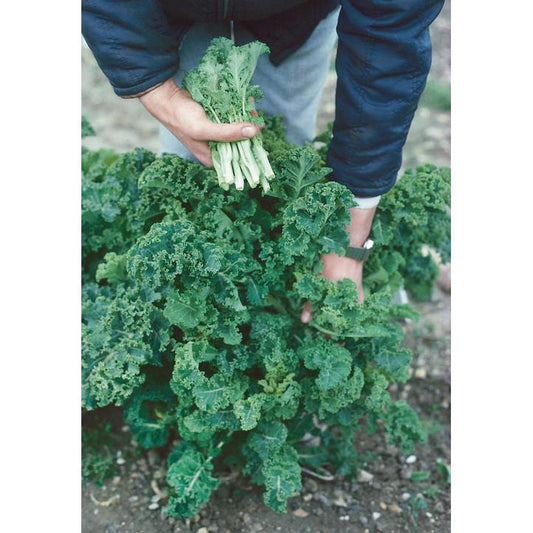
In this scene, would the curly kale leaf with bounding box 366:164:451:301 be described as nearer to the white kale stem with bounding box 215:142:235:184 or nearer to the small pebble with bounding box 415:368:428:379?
the small pebble with bounding box 415:368:428:379

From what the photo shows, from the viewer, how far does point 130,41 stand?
2377 mm

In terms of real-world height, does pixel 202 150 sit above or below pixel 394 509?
above

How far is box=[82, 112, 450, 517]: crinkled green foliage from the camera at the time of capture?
2.54 meters

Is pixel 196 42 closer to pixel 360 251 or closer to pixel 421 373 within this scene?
pixel 360 251

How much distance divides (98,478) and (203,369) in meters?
0.85

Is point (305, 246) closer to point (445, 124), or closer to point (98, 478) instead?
point (98, 478)

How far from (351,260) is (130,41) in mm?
1237

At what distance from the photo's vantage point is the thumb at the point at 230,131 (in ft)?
7.70

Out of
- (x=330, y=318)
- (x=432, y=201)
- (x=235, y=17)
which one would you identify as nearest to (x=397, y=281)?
(x=432, y=201)

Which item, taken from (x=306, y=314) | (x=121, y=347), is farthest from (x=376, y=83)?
(x=121, y=347)

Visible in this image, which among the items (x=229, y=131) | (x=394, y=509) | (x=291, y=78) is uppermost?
(x=291, y=78)

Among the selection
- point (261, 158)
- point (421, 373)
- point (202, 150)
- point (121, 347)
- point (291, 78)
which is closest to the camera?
point (261, 158)

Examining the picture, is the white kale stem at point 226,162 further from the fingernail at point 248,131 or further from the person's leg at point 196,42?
the person's leg at point 196,42

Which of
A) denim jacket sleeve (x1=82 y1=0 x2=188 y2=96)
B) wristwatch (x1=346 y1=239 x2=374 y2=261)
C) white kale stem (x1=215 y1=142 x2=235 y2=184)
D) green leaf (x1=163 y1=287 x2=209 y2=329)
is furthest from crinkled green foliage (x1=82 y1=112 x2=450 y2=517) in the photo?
denim jacket sleeve (x1=82 y1=0 x2=188 y2=96)
